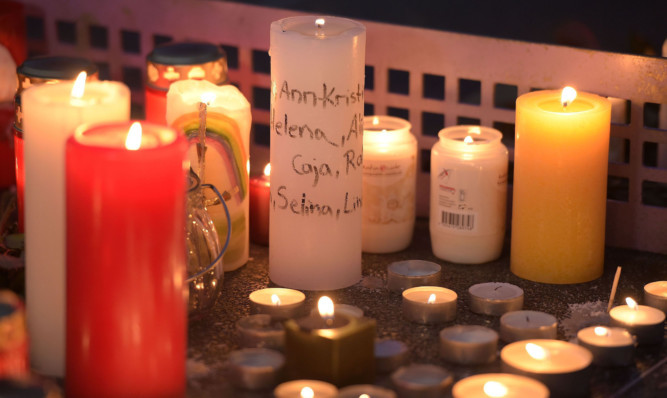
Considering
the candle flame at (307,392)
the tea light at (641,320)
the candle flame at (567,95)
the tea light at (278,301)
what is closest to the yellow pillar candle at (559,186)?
the candle flame at (567,95)

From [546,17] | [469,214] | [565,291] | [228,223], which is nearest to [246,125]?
[228,223]

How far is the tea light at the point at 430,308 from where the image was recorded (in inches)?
37.6

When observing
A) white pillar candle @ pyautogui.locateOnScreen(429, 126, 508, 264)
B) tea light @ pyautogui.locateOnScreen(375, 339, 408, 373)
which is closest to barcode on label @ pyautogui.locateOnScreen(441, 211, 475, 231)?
white pillar candle @ pyautogui.locateOnScreen(429, 126, 508, 264)

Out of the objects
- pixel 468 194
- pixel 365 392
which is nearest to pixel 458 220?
pixel 468 194

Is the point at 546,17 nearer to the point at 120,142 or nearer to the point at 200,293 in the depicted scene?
the point at 200,293

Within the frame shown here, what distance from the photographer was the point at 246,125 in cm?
105

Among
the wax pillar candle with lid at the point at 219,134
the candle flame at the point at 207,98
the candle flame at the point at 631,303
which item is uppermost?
the candle flame at the point at 207,98

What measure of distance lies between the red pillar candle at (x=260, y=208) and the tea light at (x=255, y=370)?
292mm

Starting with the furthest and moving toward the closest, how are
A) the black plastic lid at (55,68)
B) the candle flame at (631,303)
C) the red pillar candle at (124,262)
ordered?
the black plastic lid at (55,68)
the candle flame at (631,303)
the red pillar candle at (124,262)

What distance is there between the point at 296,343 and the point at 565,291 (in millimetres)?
321

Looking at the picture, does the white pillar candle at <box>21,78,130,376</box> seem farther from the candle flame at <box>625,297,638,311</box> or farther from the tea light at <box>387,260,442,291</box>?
the candle flame at <box>625,297,638,311</box>

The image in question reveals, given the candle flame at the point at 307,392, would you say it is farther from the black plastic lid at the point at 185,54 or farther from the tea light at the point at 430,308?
the black plastic lid at the point at 185,54

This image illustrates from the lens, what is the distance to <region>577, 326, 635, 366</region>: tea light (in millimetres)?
876

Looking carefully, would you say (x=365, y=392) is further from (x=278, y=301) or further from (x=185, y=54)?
(x=185, y=54)
